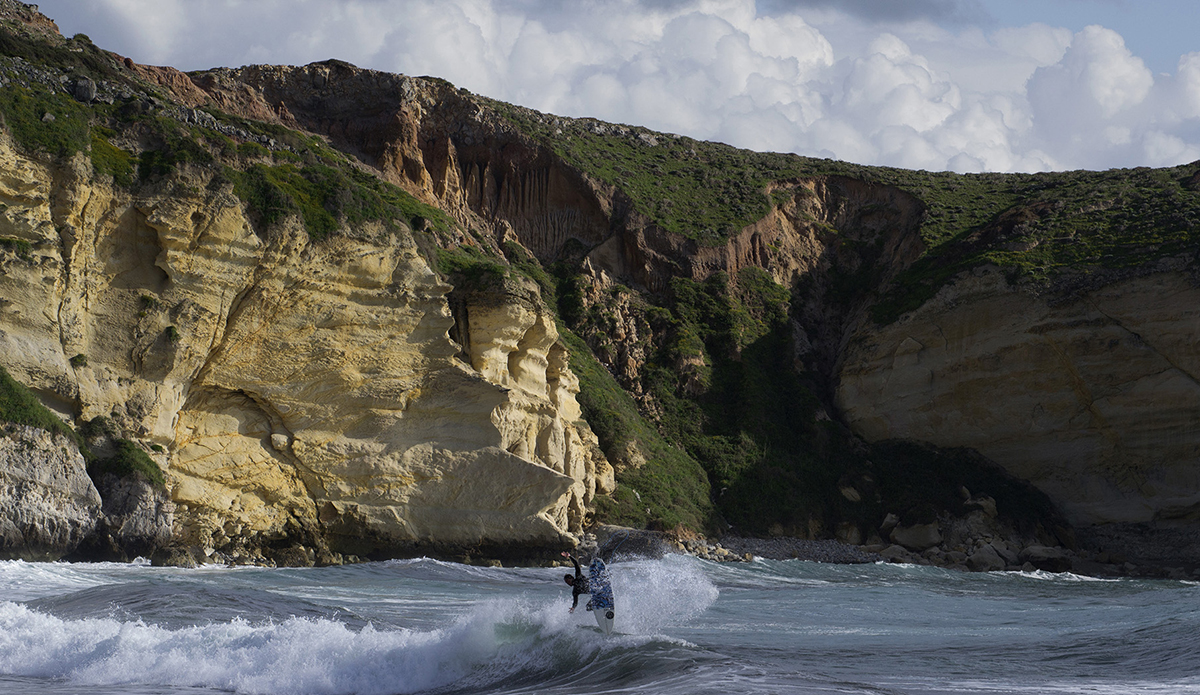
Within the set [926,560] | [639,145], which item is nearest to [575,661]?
[926,560]

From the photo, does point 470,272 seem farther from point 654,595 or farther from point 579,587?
point 579,587

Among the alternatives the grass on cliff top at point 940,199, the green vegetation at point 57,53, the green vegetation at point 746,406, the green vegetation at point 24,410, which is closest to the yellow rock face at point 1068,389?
the grass on cliff top at point 940,199

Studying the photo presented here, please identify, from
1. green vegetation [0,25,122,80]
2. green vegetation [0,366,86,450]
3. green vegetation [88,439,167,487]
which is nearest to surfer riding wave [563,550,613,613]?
green vegetation [88,439,167,487]

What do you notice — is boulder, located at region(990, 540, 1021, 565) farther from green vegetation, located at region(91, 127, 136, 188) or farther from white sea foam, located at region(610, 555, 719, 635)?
green vegetation, located at region(91, 127, 136, 188)

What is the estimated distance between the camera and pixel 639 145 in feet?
214

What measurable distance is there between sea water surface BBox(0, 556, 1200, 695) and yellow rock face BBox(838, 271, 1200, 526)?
2200 centimetres

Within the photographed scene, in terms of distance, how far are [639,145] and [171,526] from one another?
46.5 m

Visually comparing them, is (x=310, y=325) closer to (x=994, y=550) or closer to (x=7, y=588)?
(x=7, y=588)

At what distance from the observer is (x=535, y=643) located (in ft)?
43.3

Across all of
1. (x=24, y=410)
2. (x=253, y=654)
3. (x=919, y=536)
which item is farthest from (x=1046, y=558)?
(x=24, y=410)

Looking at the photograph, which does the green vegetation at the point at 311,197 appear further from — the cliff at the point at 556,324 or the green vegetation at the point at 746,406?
the green vegetation at the point at 746,406

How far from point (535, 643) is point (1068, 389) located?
120 feet

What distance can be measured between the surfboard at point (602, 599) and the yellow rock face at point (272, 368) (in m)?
17.1

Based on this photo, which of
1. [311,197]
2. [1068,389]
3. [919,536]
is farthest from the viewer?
[1068,389]
